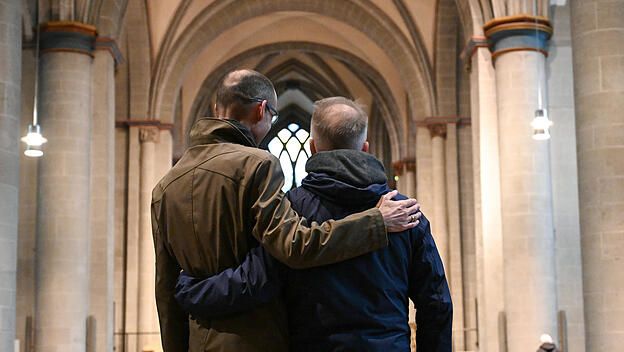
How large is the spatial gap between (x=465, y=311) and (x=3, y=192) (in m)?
12.5

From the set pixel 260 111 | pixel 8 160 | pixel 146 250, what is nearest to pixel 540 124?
pixel 8 160

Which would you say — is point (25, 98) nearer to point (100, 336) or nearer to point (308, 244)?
point (100, 336)

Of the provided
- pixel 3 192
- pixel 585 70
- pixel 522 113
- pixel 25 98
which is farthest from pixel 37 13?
pixel 585 70

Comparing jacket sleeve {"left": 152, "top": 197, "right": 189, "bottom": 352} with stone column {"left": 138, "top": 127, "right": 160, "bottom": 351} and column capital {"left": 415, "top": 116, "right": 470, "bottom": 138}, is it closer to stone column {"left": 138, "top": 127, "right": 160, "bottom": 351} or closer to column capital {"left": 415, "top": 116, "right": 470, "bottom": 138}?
stone column {"left": 138, "top": 127, "right": 160, "bottom": 351}

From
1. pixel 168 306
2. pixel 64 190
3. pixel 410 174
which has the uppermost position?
pixel 410 174

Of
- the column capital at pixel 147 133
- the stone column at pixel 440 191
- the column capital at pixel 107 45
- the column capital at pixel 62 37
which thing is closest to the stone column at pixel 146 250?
the column capital at pixel 147 133

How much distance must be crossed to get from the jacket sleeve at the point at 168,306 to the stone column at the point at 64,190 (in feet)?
31.4

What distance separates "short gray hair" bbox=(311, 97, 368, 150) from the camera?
310cm

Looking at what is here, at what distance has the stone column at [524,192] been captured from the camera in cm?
1196

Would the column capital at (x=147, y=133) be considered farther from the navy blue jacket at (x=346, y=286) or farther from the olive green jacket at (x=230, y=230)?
the navy blue jacket at (x=346, y=286)

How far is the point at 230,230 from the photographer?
298 centimetres

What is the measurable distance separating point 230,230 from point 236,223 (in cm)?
3

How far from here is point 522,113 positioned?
1234 cm

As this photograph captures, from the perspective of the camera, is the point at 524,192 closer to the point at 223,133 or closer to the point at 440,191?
the point at 440,191
